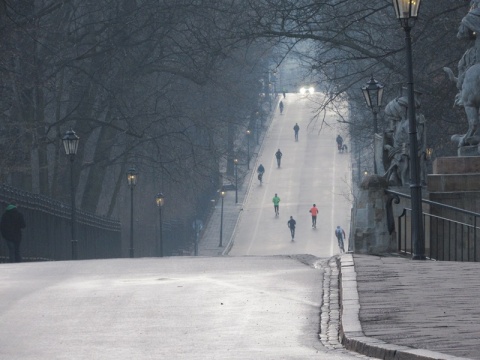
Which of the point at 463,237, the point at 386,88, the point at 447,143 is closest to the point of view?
the point at 463,237

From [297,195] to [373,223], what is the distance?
74.7 meters

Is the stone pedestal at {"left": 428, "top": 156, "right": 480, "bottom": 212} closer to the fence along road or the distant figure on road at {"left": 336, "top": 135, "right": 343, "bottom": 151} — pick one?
the fence along road

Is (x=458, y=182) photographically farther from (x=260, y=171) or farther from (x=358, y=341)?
(x=260, y=171)

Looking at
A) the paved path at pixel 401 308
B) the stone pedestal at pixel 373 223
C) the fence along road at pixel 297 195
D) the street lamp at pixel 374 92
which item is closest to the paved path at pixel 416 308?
the paved path at pixel 401 308

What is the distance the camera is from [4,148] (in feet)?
140

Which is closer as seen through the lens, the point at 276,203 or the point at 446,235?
the point at 446,235

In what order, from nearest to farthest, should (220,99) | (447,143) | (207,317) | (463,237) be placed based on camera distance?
1. (207,317)
2. (463,237)
3. (447,143)
4. (220,99)

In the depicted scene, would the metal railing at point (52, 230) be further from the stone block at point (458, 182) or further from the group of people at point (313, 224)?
the group of people at point (313, 224)

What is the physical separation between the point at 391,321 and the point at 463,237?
1096 cm

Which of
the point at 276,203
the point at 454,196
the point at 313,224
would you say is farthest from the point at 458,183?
the point at 276,203

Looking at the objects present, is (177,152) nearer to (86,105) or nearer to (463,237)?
(86,105)

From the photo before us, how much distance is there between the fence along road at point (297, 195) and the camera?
74812 mm

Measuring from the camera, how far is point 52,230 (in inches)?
1523

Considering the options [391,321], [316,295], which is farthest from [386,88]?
[391,321]
